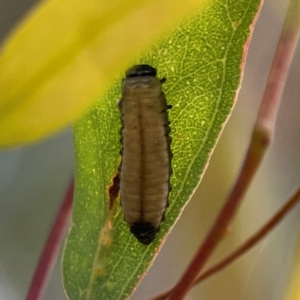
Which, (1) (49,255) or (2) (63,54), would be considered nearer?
(2) (63,54)

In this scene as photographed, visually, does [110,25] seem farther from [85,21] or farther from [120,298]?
[120,298]

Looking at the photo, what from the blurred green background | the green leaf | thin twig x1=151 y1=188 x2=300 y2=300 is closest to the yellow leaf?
the green leaf

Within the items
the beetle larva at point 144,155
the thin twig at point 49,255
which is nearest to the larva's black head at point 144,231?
the beetle larva at point 144,155

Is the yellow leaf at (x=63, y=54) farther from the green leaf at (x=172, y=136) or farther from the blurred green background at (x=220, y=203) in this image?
the blurred green background at (x=220, y=203)

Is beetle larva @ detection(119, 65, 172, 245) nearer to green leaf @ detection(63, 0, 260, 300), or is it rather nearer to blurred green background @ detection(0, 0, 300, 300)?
green leaf @ detection(63, 0, 260, 300)

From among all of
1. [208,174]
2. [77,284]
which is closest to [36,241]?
[208,174]

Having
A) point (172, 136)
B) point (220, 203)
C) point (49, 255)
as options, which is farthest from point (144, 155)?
point (220, 203)

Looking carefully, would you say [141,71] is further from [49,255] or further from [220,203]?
[220,203]
